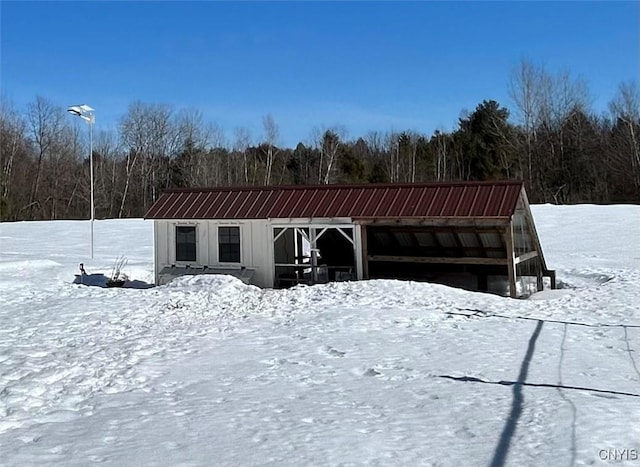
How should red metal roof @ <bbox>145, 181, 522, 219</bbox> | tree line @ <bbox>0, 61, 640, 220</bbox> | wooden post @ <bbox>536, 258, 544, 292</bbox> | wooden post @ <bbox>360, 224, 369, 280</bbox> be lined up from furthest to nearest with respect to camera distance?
tree line @ <bbox>0, 61, 640, 220</bbox>
wooden post @ <bbox>536, 258, 544, 292</bbox>
wooden post @ <bbox>360, 224, 369, 280</bbox>
red metal roof @ <bbox>145, 181, 522, 219</bbox>

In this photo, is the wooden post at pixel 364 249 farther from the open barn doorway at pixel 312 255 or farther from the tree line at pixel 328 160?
the tree line at pixel 328 160

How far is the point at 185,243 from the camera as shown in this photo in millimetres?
16422

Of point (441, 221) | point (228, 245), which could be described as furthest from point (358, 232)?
point (228, 245)

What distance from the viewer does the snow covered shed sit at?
561 inches

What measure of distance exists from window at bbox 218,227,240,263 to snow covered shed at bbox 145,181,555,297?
0.09 ft

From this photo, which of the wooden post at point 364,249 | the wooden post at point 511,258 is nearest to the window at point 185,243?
the wooden post at point 364,249

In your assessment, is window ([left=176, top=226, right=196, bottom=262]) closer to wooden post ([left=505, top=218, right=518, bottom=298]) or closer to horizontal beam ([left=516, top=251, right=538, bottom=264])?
wooden post ([left=505, top=218, right=518, bottom=298])

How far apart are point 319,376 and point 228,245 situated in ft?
29.6

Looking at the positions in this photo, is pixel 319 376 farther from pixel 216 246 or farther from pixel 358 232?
pixel 216 246

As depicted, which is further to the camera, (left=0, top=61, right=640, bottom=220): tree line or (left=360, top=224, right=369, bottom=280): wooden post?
(left=0, top=61, right=640, bottom=220): tree line

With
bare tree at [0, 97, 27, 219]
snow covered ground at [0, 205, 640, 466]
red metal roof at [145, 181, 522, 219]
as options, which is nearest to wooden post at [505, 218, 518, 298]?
red metal roof at [145, 181, 522, 219]

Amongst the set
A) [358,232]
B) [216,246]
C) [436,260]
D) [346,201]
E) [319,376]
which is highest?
[346,201]

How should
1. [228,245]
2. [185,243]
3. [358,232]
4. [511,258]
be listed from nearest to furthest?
1. [511,258]
2. [358,232]
3. [228,245]
4. [185,243]

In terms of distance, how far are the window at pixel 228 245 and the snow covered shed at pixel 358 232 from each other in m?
0.03
